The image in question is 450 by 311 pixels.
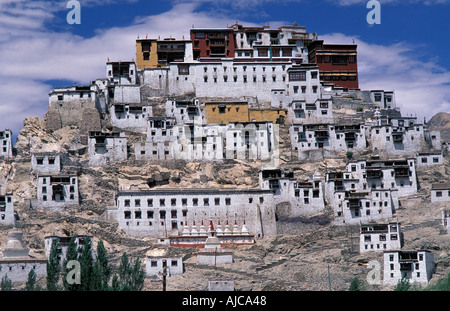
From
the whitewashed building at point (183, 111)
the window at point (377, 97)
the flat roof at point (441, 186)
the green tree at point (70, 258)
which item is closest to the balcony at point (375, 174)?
the flat roof at point (441, 186)

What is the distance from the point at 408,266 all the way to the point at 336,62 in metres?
55.7

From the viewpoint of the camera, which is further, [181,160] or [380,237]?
[181,160]

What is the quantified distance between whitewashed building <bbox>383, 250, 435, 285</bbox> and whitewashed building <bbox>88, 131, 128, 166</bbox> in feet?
129

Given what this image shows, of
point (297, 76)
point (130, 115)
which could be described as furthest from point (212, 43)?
point (130, 115)

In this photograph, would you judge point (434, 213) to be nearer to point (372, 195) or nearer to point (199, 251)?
point (372, 195)

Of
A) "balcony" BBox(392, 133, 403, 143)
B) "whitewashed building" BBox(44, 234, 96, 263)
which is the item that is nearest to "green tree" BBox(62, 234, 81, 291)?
"whitewashed building" BBox(44, 234, 96, 263)

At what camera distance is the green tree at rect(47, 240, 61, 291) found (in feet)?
252

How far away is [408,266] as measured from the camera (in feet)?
275

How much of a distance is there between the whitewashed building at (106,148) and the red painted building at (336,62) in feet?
123

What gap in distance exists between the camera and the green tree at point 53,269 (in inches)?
3019

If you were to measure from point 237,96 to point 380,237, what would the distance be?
1590 inches

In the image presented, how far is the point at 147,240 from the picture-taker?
95500 millimetres

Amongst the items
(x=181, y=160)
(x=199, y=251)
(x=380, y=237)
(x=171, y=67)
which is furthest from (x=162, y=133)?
(x=380, y=237)

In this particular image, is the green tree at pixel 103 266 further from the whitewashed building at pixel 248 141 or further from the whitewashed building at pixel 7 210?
the whitewashed building at pixel 248 141
